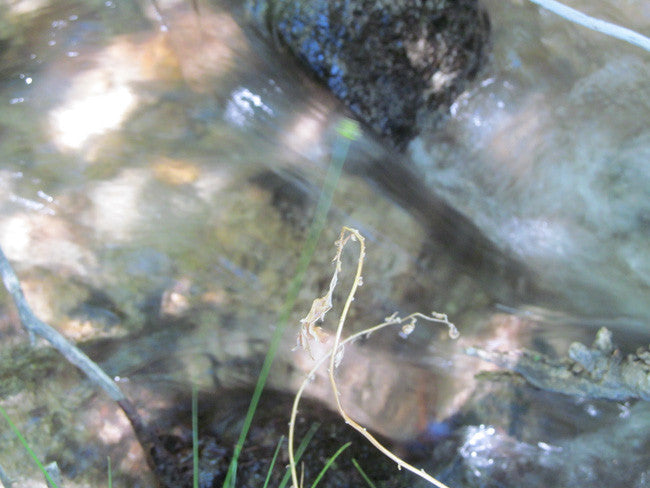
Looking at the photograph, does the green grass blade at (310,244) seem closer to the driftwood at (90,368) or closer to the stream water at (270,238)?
the stream water at (270,238)

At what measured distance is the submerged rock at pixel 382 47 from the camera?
2758 mm

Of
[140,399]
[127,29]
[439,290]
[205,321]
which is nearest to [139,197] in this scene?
[205,321]

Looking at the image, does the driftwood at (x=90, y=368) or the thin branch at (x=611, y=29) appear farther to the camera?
the thin branch at (x=611, y=29)

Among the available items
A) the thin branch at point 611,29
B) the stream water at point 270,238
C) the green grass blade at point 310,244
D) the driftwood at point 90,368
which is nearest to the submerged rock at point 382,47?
the stream water at point 270,238

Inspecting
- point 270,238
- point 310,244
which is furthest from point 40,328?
point 310,244

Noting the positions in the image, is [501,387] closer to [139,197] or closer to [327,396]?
[327,396]

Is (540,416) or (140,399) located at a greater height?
(140,399)

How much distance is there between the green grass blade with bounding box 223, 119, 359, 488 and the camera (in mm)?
1920

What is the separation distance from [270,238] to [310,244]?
0.16 metres

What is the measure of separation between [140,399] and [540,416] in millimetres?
1458

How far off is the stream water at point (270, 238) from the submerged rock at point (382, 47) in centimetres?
12

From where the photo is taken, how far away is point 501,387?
2230mm

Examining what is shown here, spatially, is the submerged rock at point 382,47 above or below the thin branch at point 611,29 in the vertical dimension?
below

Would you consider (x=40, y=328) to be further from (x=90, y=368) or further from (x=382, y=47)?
(x=382, y=47)
